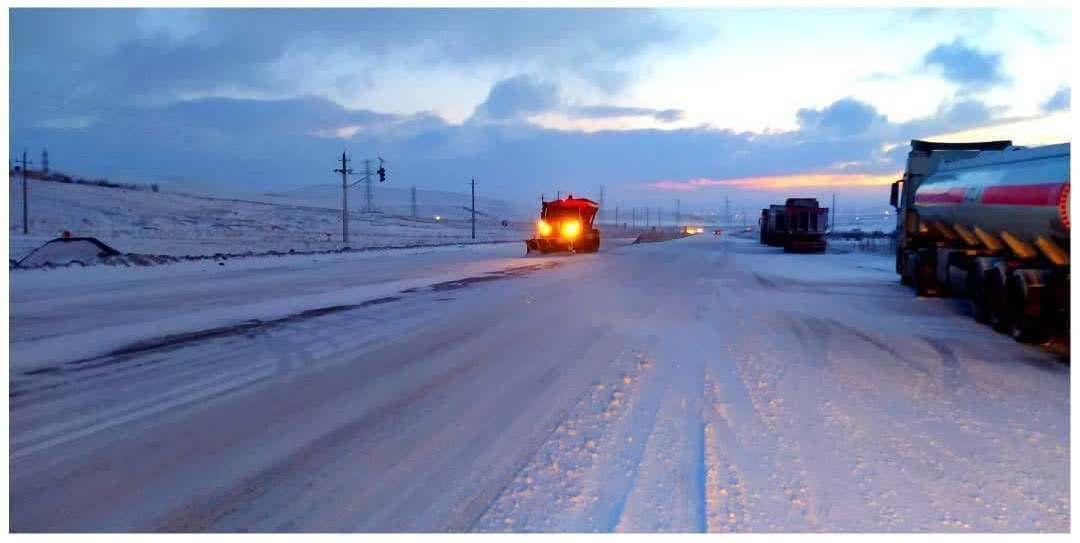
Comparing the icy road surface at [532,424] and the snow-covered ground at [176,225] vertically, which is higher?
the snow-covered ground at [176,225]

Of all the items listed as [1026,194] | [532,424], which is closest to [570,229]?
[1026,194]

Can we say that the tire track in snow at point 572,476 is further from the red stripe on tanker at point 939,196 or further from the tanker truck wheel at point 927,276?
the tanker truck wheel at point 927,276

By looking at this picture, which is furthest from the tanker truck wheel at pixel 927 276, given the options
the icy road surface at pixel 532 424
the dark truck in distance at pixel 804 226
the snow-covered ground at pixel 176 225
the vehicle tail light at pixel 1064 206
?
the snow-covered ground at pixel 176 225

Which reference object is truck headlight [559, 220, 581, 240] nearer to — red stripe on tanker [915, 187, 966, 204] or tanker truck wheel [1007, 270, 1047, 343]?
red stripe on tanker [915, 187, 966, 204]

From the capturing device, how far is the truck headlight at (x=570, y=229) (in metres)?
37.1

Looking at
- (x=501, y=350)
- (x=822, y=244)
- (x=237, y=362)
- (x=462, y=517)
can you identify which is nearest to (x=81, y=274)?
(x=237, y=362)

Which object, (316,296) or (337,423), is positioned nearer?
(337,423)

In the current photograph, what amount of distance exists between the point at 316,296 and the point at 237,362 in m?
7.50

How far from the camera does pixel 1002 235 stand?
461 inches

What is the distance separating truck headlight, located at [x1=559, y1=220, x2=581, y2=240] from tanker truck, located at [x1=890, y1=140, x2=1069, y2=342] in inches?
812

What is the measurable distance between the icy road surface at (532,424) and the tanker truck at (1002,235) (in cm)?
60

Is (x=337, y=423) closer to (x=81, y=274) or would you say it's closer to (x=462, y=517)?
(x=462, y=517)
